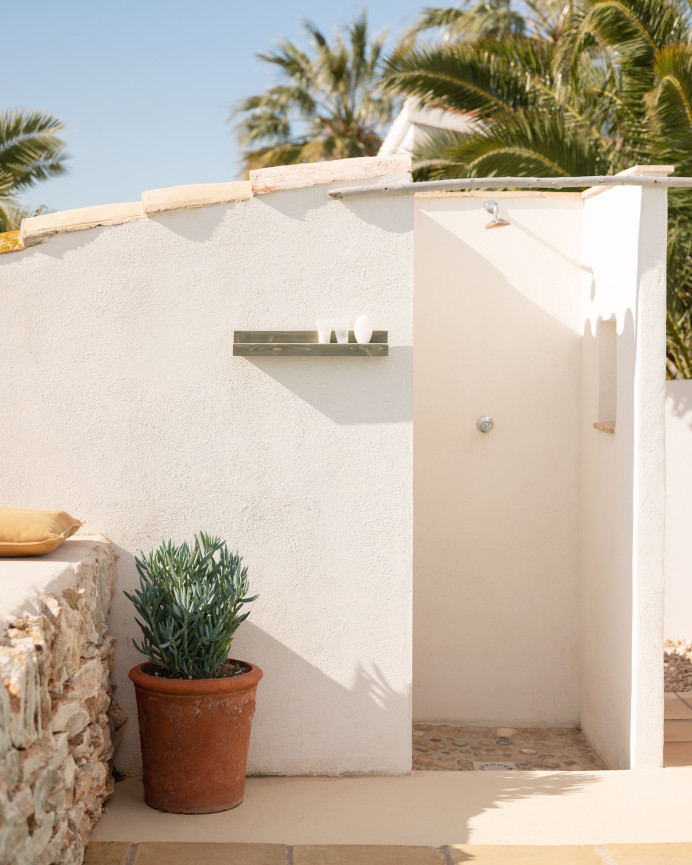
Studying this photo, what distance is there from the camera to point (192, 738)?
359cm

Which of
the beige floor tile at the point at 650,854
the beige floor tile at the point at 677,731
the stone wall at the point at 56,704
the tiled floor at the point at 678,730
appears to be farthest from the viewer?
the beige floor tile at the point at 677,731

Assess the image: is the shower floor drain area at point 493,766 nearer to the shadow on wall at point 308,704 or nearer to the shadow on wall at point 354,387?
the shadow on wall at point 308,704

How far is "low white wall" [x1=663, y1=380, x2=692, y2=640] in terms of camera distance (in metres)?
7.04

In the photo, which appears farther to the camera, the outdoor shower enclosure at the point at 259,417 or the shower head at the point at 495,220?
the shower head at the point at 495,220

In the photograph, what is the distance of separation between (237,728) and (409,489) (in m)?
1.32

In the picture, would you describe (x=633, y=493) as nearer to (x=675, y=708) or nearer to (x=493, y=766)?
(x=493, y=766)

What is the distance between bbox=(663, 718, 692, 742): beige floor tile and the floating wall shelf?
2974 mm

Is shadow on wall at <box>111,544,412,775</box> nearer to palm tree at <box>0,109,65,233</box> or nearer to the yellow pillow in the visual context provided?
the yellow pillow

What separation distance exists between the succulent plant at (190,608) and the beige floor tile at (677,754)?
8.37ft

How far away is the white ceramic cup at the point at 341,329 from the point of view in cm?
404

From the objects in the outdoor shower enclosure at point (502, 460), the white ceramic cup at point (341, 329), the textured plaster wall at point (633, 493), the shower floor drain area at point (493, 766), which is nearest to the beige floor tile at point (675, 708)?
the outdoor shower enclosure at point (502, 460)

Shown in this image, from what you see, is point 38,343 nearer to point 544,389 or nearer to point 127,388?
point 127,388

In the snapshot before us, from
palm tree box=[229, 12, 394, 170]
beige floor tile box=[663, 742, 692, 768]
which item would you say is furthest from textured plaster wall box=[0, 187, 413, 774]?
palm tree box=[229, 12, 394, 170]

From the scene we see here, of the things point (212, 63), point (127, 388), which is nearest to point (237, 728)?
point (127, 388)
